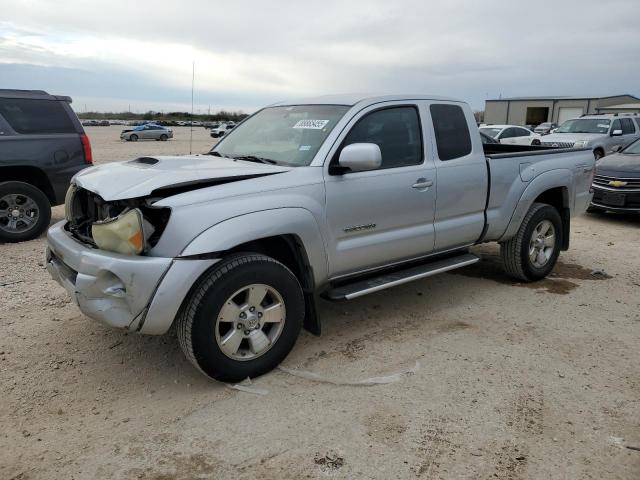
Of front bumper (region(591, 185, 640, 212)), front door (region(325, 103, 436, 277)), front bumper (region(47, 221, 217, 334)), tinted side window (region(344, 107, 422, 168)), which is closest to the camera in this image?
front bumper (region(47, 221, 217, 334))

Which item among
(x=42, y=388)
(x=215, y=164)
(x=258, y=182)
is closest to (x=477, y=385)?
(x=258, y=182)

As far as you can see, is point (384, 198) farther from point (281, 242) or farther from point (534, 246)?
point (534, 246)

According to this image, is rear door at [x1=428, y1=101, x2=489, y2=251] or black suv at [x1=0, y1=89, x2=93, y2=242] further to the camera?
black suv at [x1=0, y1=89, x2=93, y2=242]

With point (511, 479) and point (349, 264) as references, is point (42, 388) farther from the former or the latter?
point (511, 479)

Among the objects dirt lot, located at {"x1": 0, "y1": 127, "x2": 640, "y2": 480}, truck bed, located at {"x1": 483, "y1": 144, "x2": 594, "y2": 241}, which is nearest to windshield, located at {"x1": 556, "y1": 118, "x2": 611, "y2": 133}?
truck bed, located at {"x1": 483, "y1": 144, "x2": 594, "y2": 241}

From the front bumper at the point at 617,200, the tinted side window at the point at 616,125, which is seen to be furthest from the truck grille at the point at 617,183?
the tinted side window at the point at 616,125

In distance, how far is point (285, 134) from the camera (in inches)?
165

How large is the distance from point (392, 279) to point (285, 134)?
1413 millimetres

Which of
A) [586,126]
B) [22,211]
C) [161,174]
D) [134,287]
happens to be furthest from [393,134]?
[586,126]

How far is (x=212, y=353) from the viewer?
3199mm

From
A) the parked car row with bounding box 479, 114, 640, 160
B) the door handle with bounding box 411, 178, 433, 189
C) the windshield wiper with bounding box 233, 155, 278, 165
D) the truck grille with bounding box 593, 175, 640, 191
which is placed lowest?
the truck grille with bounding box 593, 175, 640, 191

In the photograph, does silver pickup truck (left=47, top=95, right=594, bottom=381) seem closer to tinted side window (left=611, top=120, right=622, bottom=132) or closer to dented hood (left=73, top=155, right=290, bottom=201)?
dented hood (left=73, top=155, right=290, bottom=201)

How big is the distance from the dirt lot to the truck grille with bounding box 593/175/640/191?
15.6ft

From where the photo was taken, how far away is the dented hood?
320cm
